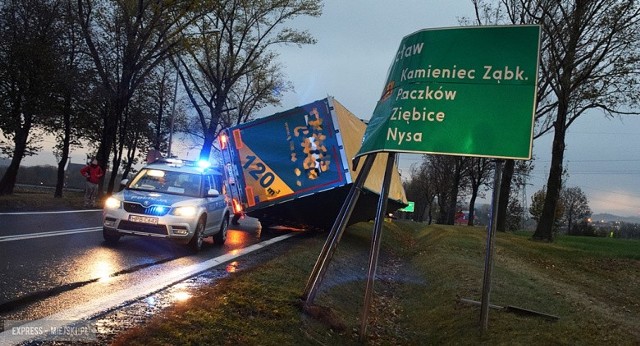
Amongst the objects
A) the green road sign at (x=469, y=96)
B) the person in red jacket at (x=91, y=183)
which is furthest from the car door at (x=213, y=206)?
the person in red jacket at (x=91, y=183)

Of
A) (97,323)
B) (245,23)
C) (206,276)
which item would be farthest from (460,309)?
(245,23)

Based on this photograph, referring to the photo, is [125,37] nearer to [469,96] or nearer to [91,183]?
[91,183]

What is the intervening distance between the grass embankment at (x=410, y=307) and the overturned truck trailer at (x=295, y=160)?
6.57ft

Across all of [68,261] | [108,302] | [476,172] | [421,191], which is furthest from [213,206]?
[421,191]

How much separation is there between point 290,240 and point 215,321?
10113 mm

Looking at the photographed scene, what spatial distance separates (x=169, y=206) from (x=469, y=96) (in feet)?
22.5

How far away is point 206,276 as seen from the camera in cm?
816

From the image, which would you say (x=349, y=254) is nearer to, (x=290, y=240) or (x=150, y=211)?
(x=290, y=240)

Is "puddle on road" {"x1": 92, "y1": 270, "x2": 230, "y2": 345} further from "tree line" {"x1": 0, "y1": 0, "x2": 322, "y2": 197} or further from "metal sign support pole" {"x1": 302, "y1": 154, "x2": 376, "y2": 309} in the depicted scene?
"tree line" {"x1": 0, "y1": 0, "x2": 322, "y2": 197}

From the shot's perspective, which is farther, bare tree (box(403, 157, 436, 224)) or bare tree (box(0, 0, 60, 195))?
bare tree (box(403, 157, 436, 224))

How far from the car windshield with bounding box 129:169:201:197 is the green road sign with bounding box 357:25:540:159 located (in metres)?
6.77

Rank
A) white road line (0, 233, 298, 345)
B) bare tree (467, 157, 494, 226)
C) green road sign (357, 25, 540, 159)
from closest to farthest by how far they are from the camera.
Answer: white road line (0, 233, 298, 345) < green road sign (357, 25, 540, 159) < bare tree (467, 157, 494, 226)

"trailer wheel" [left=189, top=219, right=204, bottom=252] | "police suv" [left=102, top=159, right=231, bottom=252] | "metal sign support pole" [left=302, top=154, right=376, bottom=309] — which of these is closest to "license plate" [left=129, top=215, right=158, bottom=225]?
"police suv" [left=102, top=159, right=231, bottom=252]

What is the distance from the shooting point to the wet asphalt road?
6.25 metres
